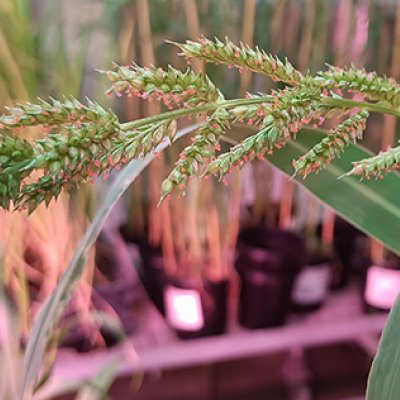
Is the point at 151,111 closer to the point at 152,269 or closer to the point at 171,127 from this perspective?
the point at 152,269

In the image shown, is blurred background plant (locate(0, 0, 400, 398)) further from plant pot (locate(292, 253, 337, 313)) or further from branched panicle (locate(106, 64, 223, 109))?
branched panicle (locate(106, 64, 223, 109))

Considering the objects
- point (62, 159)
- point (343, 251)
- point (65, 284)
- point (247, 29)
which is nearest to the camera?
point (62, 159)

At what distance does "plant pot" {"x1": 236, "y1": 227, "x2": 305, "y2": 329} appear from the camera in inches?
31.2

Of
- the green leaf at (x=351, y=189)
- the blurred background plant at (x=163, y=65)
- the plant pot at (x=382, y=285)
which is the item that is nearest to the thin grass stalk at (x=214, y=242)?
the blurred background plant at (x=163, y=65)

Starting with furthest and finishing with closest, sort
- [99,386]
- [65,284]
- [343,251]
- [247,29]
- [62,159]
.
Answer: [343,251] < [247,29] < [99,386] < [65,284] < [62,159]

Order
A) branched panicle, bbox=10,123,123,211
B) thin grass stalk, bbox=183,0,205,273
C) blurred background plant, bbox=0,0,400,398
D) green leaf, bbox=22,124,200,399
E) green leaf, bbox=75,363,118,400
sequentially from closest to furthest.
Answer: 1. branched panicle, bbox=10,123,123,211
2. green leaf, bbox=22,124,200,399
3. green leaf, bbox=75,363,118,400
4. blurred background plant, bbox=0,0,400,398
5. thin grass stalk, bbox=183,0,205,273

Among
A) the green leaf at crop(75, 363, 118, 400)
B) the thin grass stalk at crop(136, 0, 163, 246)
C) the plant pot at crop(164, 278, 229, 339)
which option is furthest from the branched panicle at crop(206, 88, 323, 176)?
the plant pot at crop(164, 278, 229, 339)

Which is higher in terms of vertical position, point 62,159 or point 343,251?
point 62,159

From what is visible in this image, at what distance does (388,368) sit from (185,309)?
549 mm

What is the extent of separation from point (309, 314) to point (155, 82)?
73 cm

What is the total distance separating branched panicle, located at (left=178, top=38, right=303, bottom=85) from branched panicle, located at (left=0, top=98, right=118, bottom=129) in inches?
1.3

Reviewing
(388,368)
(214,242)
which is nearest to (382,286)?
(214,242)

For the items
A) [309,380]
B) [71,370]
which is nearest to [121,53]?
[71,370]

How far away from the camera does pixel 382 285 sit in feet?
2.72
